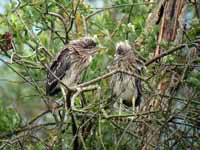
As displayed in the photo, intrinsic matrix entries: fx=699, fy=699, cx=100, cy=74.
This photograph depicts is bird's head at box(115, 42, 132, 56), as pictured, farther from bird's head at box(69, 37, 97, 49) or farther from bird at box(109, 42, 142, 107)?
bird's head at box(69, 37, 97, 49)

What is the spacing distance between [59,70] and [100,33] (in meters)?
0.62

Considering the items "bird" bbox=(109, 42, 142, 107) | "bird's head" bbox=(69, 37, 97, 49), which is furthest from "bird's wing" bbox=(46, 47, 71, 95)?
"bird" bbox=(109, 42, 142, 107)

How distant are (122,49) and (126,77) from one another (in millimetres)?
333

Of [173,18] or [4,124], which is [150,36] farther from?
[4,124]

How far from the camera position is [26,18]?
6.21 meters

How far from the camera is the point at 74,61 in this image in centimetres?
665

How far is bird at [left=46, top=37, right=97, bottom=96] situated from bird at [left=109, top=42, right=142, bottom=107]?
15.0 inches

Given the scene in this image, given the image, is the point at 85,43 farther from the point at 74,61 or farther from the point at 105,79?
the point at 105,79

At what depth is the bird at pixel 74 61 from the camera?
20.8 feet

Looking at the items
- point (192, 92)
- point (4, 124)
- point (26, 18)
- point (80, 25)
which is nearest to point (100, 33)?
point (80, 25)

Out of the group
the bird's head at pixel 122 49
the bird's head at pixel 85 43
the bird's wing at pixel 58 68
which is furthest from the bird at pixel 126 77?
the bird's wing at pixel 58 68

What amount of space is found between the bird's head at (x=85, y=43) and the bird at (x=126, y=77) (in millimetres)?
338

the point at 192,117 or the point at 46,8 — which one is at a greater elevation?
the point at 46,8

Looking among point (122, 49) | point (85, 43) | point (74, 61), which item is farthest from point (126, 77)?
point (74, 61)
